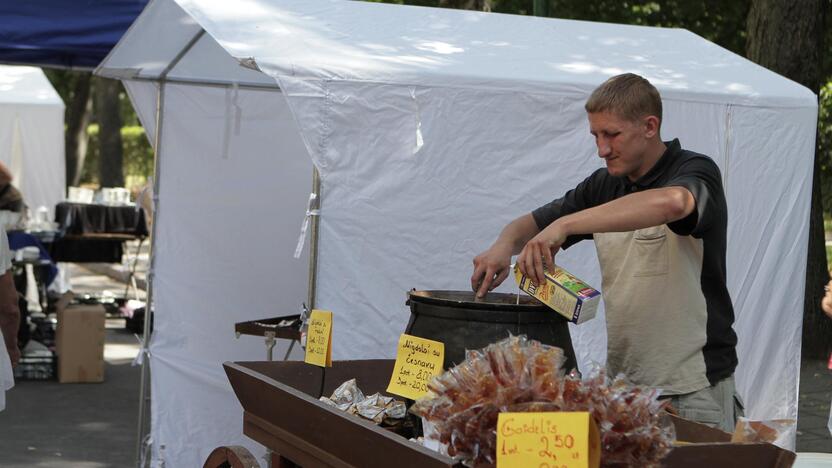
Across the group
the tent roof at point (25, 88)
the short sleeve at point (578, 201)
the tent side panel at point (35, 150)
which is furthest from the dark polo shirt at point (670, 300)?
the tent roof at point (25, 88)

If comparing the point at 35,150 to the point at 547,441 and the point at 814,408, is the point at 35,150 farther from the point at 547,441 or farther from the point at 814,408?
the point at 547,441

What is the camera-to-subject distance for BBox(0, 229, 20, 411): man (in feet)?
14.0

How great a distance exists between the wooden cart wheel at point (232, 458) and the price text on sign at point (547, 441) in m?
1.53

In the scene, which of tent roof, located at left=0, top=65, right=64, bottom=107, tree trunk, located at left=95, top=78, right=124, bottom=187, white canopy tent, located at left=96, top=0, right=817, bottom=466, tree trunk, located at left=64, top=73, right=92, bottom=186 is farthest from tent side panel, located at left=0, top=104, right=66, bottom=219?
white canopy tent, located at left=96, top=0, right=817, bottom=466

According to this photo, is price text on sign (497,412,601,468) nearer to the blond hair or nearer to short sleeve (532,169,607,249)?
the blond hair

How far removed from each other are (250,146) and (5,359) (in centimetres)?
200

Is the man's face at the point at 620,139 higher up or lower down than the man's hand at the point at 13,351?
higher up

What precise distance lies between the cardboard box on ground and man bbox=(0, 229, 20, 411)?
381 centimetres

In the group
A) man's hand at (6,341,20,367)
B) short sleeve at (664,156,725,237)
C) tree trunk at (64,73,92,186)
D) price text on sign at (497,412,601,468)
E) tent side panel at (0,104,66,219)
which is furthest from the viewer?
tree trunk at (64,73,92,186)

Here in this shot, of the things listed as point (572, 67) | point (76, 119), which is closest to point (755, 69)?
point (572, 67)

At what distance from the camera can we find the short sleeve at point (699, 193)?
8.48 feet

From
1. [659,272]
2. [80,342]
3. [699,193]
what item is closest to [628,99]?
[699,193]

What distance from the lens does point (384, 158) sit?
429cm

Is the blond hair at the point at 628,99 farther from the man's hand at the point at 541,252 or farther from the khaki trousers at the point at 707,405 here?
the khaki trousers at the point at 707,405
